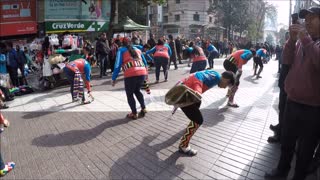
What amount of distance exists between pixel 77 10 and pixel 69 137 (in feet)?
47.4

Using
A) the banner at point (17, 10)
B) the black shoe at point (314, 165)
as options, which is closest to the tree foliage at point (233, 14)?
the banner at point (17, 10)

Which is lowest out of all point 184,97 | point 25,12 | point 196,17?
point 184,97

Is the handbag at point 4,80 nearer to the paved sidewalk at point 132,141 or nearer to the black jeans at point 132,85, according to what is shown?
the paved sidewalk at point 132,141

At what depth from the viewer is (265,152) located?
4500mm

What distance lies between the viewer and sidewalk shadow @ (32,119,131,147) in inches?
200

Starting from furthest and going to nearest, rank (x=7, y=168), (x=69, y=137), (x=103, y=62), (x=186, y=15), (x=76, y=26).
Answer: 1. (x=186, y=15)
2. (x=76, y=26)
3. (x=103, y=62)
4. (x=69, y=137)
5. (x=7, y=168)

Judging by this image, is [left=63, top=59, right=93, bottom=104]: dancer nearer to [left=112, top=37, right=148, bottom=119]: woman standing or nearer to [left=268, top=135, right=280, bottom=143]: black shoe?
[left=112, top=37, right=148, bottom=119]: woman standing

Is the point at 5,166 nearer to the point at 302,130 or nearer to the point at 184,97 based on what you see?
the point at 184,97

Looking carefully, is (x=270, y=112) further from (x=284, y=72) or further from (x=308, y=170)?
(x=308, y=170)

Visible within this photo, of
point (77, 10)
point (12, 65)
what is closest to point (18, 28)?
point (77, 10)

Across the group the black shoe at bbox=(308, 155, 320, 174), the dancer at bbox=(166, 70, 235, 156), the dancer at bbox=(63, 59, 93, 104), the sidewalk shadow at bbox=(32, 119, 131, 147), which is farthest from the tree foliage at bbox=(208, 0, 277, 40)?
the black shoe at bbox=(308, 155, 320, 174)

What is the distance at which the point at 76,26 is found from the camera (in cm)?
1794

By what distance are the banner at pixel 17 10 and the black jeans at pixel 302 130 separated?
17318mm

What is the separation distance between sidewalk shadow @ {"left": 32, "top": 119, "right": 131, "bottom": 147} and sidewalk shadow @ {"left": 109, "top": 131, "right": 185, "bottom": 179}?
42.3 inches
